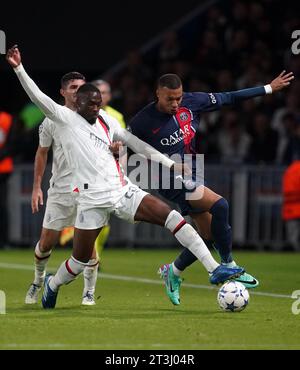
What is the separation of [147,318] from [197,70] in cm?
1043

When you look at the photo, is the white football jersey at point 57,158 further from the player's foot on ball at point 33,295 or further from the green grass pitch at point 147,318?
the green grass pitch at point 147,318

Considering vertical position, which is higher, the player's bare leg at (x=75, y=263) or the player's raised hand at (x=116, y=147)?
the player's raised hand at (x=116, y=147)

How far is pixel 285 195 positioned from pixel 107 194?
321 inches

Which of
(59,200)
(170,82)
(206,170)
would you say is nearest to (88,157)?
(59,200)

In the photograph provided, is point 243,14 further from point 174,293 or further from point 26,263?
point 174,293

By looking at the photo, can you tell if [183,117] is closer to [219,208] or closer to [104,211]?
[219,208]

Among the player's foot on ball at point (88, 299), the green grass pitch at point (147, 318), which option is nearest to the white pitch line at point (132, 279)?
the green grass pitch at point (147, 318)

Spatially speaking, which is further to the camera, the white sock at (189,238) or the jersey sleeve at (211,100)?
the jersey sleeve at (211,100)

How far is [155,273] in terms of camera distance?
14.0m

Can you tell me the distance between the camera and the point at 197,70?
62.2 feet

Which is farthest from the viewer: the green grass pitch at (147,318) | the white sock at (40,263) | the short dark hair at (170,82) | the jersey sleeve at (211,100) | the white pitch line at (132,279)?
the white pitch line at (132,279)

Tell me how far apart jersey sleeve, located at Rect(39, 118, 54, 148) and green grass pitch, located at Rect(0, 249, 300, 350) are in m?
1.47

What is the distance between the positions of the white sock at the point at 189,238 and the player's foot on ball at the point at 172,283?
726mm

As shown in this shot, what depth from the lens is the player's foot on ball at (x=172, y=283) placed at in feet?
33.1
